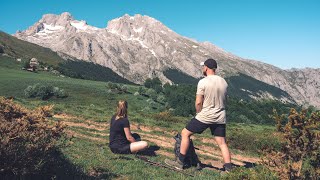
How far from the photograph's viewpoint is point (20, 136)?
8.67 metres

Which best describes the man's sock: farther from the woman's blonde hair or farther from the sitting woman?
the woman's blonde hair

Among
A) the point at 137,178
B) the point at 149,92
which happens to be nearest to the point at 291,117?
the point at 137,178

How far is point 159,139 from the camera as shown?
22172 mm

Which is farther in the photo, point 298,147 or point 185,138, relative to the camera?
point 185,138

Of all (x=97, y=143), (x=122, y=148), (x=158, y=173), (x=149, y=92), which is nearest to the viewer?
(x=158, y=173)

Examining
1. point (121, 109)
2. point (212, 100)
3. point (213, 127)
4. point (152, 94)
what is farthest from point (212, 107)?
point (152, 94)

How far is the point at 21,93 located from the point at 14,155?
53.9 m

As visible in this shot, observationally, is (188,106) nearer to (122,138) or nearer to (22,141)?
(122,138)

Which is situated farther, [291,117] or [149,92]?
[149,92]

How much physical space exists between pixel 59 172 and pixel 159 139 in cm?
1195

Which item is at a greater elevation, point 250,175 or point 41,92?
point 41,92

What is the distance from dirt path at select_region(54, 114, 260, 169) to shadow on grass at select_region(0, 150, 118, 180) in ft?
19.6

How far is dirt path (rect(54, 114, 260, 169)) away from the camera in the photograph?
18.0m

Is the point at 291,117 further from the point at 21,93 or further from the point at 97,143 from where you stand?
the point at 21,93
